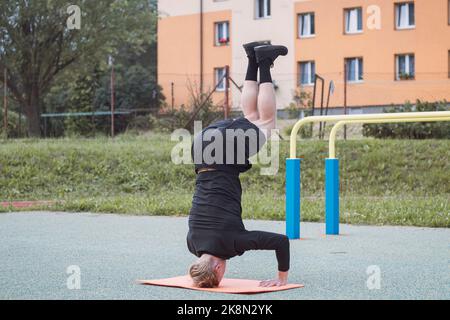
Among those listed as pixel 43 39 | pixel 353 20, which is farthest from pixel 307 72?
pixel 43 39

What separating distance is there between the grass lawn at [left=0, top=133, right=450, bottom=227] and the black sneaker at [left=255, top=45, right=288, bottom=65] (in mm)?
5777

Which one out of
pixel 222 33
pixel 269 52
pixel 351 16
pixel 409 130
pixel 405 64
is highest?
pixel 351 16

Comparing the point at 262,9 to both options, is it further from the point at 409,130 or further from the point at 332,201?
the point at 332,201

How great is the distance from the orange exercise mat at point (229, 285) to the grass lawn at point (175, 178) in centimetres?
577

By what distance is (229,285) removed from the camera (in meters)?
5.79

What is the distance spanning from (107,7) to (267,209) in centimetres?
1902

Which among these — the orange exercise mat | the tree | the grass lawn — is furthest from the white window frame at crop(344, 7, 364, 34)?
the orange exercise mat

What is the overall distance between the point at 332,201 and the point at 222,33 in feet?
108

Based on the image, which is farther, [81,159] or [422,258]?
[81,159]

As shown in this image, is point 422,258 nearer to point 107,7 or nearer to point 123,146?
point 123,146

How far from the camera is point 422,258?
722 centimetres

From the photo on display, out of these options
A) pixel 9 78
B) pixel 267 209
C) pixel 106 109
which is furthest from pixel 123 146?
pixel 106 109
